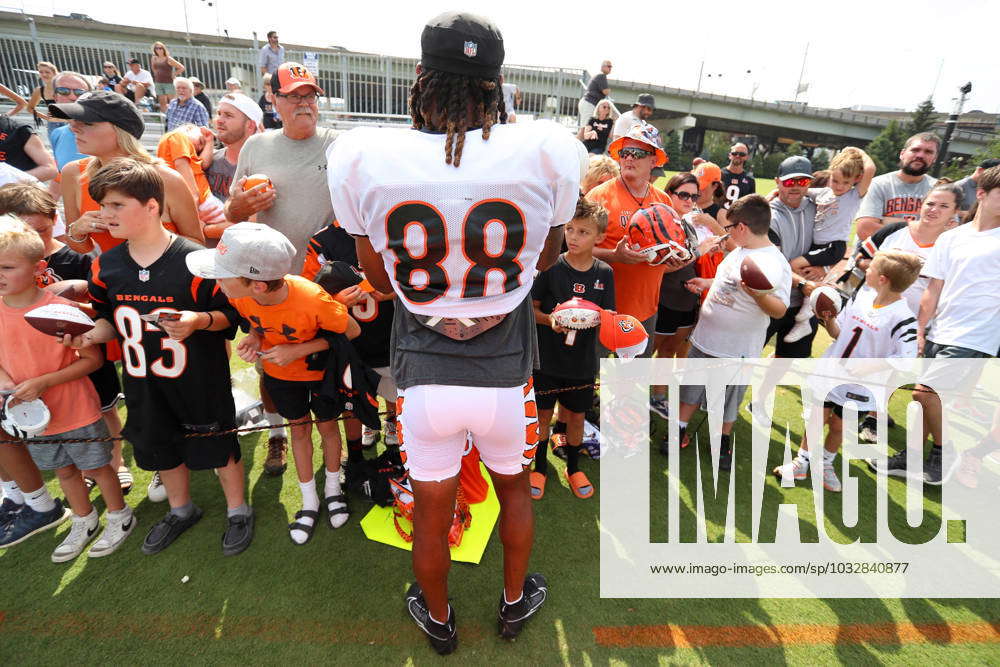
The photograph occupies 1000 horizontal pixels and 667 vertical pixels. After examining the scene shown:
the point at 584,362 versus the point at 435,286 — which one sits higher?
Answer: the point at 435,286

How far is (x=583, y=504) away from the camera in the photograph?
136 inches

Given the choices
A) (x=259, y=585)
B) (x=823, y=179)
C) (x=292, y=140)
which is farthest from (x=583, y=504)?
(x=823, y=179)

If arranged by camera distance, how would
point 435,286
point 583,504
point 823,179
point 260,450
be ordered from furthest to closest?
1. point 823,179
2. point 260,450
3. point 583,504
4. point 435,286

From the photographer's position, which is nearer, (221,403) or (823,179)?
(221,403)

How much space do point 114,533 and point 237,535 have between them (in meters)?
0.71

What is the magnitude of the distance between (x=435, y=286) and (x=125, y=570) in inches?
104

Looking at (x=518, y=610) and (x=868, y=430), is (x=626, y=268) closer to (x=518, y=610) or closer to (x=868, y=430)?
(x=518, y=610)

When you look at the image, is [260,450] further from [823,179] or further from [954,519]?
[823,179]

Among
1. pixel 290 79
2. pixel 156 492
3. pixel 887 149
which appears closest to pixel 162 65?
pixel 290 79

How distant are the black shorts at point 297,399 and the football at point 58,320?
3.03 ft

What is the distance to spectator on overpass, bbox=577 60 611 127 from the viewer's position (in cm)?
1125

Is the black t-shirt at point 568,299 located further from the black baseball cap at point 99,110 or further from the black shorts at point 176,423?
the black baseball cap at point 99,110

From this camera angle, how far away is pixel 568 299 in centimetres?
319

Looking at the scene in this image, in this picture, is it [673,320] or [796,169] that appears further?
[673,320]
